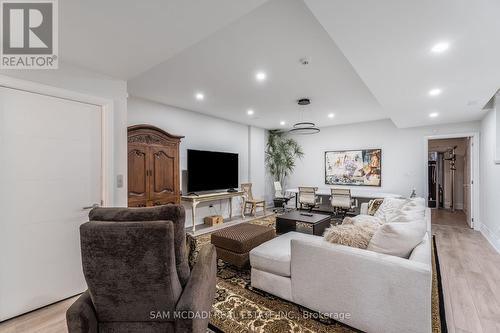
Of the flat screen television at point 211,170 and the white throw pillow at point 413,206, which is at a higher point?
the flat screen television at point 211,170

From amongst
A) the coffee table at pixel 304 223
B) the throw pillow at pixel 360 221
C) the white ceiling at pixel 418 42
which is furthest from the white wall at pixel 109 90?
the throw pillow at pixel 360 221

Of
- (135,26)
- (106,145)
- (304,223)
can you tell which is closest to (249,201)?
(304,223)

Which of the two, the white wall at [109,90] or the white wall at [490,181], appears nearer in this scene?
the white wall at [109,90]

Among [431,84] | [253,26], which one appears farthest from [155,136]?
[431,84]

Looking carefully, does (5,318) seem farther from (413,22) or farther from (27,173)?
(413,22)

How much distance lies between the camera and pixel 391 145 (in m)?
6.03

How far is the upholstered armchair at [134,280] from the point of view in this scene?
122 centimetres

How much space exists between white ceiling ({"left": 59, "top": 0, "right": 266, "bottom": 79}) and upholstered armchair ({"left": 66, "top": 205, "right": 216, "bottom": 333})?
133cm

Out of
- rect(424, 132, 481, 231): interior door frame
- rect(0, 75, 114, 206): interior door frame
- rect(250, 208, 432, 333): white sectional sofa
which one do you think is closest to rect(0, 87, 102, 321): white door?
rect(0, 75, 114, 206): interior door frame

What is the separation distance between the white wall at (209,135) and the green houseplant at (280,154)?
0.33m

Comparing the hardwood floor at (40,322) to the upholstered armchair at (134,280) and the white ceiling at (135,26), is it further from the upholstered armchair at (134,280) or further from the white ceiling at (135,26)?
the white ceiling at (135,26)

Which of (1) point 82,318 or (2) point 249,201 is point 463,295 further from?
(2) point 249,201

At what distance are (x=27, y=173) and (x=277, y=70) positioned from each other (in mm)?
2902

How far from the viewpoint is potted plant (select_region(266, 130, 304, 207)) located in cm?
750
